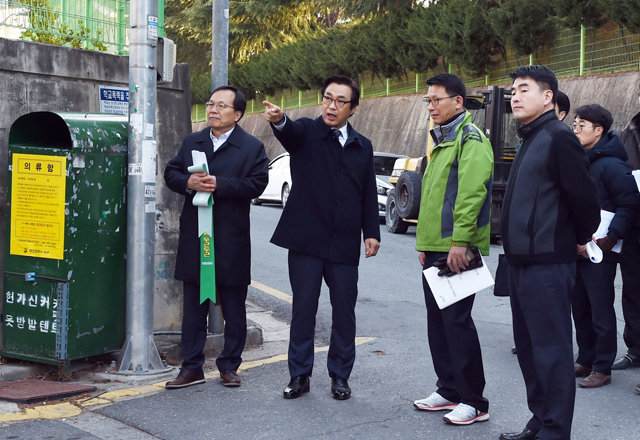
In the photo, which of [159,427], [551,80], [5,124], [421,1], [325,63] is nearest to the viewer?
[551,80]

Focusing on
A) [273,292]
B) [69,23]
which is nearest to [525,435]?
[273,292]

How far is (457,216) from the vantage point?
4.54 metres

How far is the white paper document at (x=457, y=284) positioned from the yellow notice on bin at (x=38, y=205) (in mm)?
2393

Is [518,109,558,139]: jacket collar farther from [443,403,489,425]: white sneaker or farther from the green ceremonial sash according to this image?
the green ceremonial sash

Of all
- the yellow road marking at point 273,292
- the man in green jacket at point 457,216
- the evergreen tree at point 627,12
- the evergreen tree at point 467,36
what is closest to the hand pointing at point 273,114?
the man in green jacket at point 457,216

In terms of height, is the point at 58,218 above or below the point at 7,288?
above

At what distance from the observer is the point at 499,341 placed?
22.7ft

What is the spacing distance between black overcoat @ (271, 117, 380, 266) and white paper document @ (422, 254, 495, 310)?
2.46 feet

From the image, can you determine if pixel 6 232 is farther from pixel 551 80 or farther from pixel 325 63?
pixel 325 63

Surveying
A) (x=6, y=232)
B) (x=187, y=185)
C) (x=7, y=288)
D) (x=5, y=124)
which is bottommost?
(x=7, y=288)

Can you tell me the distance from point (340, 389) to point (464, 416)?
84 centimetres

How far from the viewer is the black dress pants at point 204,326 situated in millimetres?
5406

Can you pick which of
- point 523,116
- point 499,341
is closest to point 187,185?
point 523,116

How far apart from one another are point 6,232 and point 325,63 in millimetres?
26777
